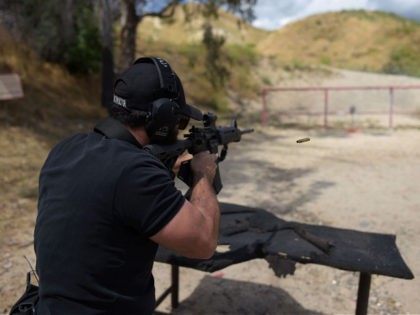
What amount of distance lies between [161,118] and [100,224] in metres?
0.46

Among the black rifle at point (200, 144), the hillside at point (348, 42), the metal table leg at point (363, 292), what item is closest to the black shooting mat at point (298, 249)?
the metal table leg at point (363, 292)

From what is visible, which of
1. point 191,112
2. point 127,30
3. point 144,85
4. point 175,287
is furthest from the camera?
point 127,30

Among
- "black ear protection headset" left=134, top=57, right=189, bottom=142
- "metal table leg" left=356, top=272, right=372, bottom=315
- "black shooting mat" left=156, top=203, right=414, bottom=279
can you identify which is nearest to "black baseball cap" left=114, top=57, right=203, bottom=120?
"black ear protection headset" left=134, top=57, right=189, bottom=142

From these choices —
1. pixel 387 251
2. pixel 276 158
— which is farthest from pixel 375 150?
pixel 387 251

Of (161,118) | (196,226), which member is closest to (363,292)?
(196,226)

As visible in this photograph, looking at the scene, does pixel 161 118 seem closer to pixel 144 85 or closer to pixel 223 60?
pixel 144 85

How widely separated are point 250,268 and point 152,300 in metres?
2.31

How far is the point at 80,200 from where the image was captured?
132 cm

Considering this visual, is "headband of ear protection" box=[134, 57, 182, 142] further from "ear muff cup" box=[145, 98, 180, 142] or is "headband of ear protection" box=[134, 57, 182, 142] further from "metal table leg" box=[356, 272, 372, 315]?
"metal table leg" box=[356, 272, 372, 315]

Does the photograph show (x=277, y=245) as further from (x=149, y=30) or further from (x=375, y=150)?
(x=149, y=30)

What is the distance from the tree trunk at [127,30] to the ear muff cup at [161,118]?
929 centimetres

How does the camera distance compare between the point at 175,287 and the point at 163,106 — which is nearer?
the point at 163,106

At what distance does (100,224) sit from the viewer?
4.31 feet

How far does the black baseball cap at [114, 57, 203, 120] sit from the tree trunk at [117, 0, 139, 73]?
9.32m
